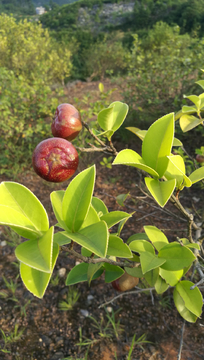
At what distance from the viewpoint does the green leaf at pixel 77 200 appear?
656 millimetres

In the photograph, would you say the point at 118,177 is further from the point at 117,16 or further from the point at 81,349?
the point at 117,16

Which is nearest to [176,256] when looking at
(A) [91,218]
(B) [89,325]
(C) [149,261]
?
(C) [149,261]

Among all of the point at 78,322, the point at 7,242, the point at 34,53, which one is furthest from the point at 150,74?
the point at 34,53

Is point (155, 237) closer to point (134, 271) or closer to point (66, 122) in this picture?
point (134, 271)

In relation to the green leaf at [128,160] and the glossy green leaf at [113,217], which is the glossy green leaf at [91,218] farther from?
the green leaf at [128,160]

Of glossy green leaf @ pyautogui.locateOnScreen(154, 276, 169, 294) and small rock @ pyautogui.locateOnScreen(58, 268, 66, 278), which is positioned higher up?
glossy green leaf @ pyautogui.locateOnScreen(154, 276, 169, 294)

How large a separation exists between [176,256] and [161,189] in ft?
0.97

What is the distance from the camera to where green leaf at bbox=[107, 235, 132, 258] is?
2.42 ft

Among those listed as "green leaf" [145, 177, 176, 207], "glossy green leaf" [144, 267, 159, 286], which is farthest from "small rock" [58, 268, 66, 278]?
"green leaf" [145, 177, 176, 207]

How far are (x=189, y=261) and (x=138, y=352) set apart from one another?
128 centimetres

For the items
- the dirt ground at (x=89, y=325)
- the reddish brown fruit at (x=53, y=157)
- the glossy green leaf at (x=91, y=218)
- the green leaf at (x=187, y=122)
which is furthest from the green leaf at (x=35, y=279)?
the dirt ground at (x=89, y=325)

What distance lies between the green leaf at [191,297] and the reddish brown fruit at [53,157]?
69 centimetres

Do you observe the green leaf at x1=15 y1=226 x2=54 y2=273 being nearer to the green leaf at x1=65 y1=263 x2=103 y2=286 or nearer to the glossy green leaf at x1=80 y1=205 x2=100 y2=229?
the glossy green leaf at x1=80 y1=205 x2=100 y2=229

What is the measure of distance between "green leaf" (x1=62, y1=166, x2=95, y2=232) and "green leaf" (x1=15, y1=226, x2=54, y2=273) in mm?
100
